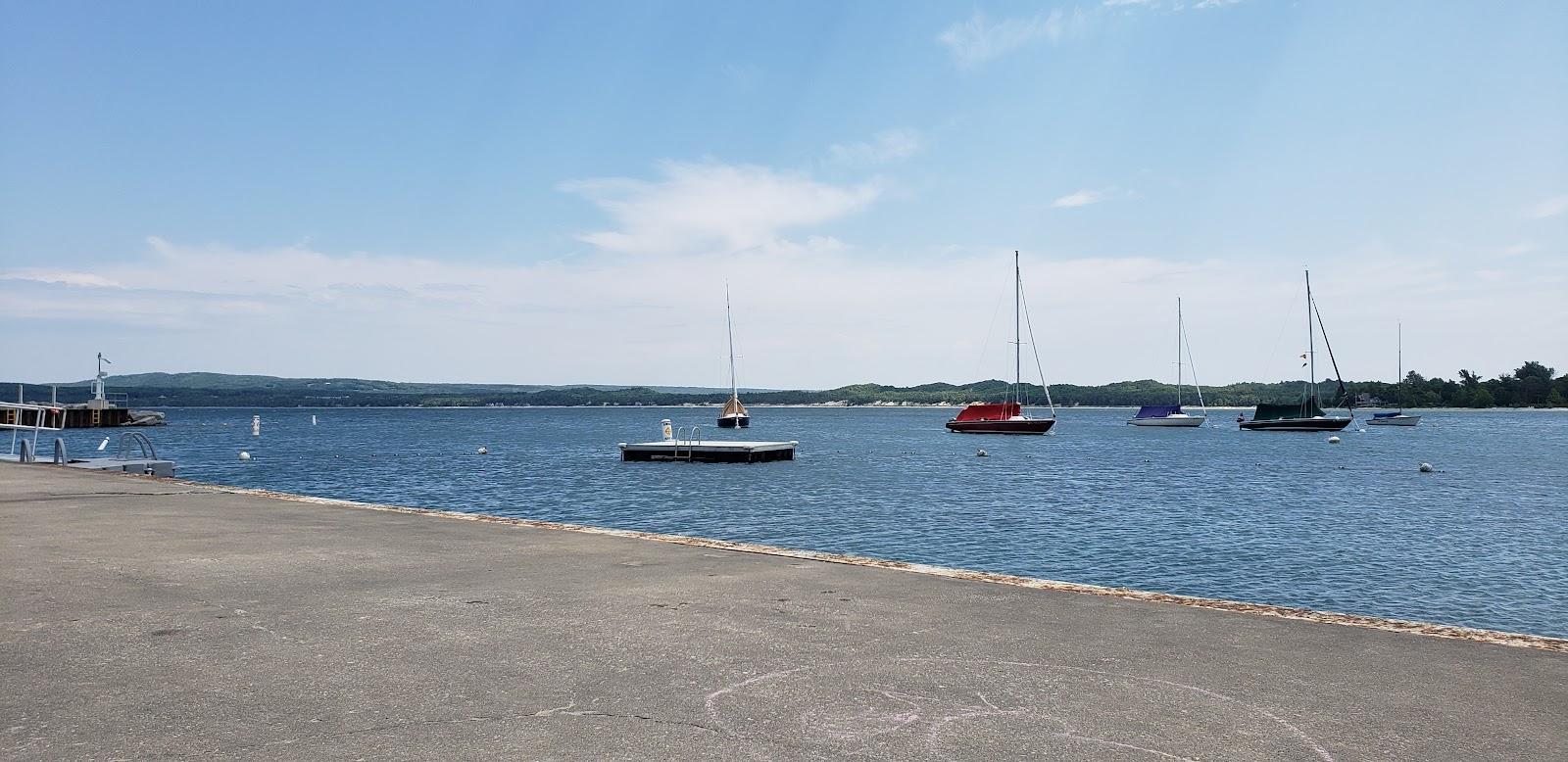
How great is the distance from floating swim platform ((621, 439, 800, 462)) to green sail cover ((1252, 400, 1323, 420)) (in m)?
75.6

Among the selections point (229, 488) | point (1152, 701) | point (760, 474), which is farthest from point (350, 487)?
point (1152, 701)

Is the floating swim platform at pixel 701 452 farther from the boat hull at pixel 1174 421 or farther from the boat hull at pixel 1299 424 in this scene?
the boat hull at pixel 1174 421

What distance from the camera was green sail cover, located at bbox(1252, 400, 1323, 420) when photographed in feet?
364

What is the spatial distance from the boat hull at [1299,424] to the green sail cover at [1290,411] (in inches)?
39.7

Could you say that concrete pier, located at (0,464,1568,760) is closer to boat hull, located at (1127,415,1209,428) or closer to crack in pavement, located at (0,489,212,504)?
crack in pavement, located at (0,489,212,504)

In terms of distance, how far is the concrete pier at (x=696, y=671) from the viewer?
17.6ft

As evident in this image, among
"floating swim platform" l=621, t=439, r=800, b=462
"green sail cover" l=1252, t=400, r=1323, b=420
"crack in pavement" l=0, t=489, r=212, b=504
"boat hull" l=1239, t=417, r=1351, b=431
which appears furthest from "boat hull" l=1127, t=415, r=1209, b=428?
"crack in pavement" l=0, t=489, r=212, b=504

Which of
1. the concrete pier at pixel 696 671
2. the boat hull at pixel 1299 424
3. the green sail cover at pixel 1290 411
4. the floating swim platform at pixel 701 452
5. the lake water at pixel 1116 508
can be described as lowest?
the lake water at pixel 1116 508

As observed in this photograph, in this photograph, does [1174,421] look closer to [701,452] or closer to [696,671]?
[701,452]

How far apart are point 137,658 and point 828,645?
16.0 ft

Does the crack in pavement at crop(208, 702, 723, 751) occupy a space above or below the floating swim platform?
above

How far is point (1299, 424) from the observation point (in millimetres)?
111875

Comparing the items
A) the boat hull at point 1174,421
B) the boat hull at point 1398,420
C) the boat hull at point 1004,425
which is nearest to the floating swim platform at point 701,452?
the boat hull at point 1004,425

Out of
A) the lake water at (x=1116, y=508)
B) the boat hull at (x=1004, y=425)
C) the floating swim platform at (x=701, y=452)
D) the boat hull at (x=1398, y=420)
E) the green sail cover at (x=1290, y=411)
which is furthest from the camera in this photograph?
the boat hull at (x=1398, y=420)
